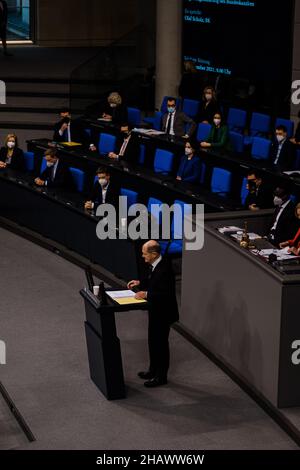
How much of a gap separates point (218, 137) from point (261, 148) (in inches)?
31.4

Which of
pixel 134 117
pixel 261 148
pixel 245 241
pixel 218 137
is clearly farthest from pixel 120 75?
pixel 245 241

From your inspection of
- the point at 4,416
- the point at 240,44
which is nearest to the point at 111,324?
the point at 4,416

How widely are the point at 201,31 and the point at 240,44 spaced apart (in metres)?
1.15

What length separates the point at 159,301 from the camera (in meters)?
8.65

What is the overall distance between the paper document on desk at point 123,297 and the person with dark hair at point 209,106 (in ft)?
23.3

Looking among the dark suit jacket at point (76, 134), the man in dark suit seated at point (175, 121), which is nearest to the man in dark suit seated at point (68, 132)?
the dark suit jacket at point (76, 134)

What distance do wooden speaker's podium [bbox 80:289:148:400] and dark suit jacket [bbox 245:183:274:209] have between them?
3.35 m

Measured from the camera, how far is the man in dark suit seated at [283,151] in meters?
13.1

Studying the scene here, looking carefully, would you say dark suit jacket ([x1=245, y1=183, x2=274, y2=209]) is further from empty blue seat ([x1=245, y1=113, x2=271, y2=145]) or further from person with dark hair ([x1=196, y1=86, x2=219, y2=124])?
person with dark hair ([x1=196, y1=86, x2=219, y2=124])

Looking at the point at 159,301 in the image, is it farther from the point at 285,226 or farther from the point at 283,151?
the point at 283,151

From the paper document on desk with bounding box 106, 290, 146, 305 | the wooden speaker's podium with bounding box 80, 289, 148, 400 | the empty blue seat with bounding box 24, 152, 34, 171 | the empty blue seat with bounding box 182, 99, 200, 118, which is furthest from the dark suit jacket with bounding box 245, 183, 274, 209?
the empty blue seat with bounding box 182, 99, 200, 118

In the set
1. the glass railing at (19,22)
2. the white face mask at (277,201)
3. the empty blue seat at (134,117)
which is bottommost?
the white face mask at (277,201)

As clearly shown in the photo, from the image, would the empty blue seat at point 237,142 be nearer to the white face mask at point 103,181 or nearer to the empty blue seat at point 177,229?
the white face mask at point 103,181

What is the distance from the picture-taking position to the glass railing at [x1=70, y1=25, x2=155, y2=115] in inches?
692
